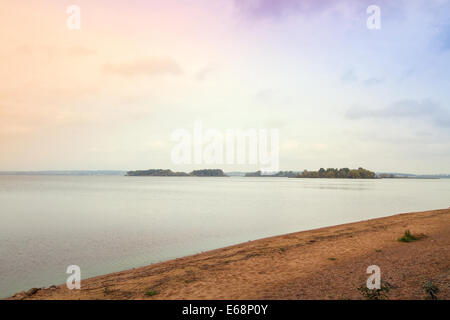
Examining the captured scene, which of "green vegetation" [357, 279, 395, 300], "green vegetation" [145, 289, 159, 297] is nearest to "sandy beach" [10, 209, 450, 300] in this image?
"green vegetation" [145, 289, 159, 297]

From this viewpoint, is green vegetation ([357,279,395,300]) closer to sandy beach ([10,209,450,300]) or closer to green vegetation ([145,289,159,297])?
sandy beach ([10,209,450,300])

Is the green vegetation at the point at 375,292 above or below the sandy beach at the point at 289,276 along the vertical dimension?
above

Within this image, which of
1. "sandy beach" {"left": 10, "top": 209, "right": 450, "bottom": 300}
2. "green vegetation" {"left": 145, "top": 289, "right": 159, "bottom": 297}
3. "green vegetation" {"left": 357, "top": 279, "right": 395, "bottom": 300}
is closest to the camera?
"green vegetation" {"left": 357, "top": 279, "right": 395, "bottom": 300}

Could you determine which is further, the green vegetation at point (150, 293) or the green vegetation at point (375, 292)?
the green vegetation at point (150, 293)

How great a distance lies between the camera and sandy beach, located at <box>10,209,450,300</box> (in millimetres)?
8859

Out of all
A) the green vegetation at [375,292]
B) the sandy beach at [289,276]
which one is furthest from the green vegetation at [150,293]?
the green vegetation at [375,292]

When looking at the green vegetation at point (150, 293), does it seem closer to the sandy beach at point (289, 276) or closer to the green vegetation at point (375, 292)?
the sandy beach at point (289, 276)

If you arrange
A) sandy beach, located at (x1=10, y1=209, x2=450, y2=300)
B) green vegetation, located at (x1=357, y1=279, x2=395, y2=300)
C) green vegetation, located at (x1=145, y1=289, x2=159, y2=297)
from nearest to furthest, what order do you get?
green vegetation, located at (x1=357, y1=279, x2=395, y2=300), sandy beach, located at (x1=10, y1=209, x2=450, y2=300), green vegetation, located at (x1=145, y1=289, x2=159, y2=297)

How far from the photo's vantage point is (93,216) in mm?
35000

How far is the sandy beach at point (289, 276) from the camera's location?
29.1ft

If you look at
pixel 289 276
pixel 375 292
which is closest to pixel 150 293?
pixel 289 276
